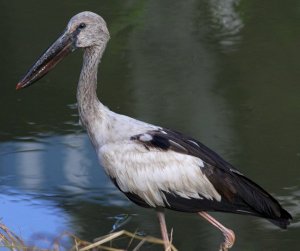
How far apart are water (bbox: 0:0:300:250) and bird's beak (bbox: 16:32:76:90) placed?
1.20 metres

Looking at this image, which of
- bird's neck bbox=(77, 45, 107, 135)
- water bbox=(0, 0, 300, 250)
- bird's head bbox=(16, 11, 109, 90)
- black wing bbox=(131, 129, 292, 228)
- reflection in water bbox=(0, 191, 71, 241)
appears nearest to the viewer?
black wing bbox=(131, 129, 292, 228)

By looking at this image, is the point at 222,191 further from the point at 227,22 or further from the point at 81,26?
the point at 227,22

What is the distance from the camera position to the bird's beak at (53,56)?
7602 mm

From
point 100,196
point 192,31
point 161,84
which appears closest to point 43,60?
point 100,196

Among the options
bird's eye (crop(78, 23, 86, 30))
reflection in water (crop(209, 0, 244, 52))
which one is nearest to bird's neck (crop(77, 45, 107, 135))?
bird's eye (crop(78, 23, 86, 30))

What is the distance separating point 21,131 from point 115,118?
8.64 feet

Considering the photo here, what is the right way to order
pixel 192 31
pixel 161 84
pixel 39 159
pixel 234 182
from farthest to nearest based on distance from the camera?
pixel 192 31 < pixel 161 84 < pixel 39 159 < pixel 234 182

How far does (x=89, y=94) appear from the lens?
7.45 meters

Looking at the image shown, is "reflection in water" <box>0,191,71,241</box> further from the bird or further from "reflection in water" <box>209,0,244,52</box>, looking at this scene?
"reflection in water" <box>209,0,244,52</box>

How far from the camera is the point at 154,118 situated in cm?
988

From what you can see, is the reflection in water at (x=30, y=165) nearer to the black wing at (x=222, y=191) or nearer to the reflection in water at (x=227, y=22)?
the black wing at (x=222, y=191)

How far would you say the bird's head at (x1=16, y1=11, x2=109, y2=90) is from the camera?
7527 millimetres

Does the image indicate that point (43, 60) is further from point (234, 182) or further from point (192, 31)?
point (192, 31)

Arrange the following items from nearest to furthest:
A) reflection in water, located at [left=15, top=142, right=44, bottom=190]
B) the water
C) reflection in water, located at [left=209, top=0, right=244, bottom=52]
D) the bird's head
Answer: the bird's head, the water, reflection in water, located at [left=15, top=142, right=44, bottom=190], reflection in water, located at [left=209, top=0, right=244, bottom=52]
